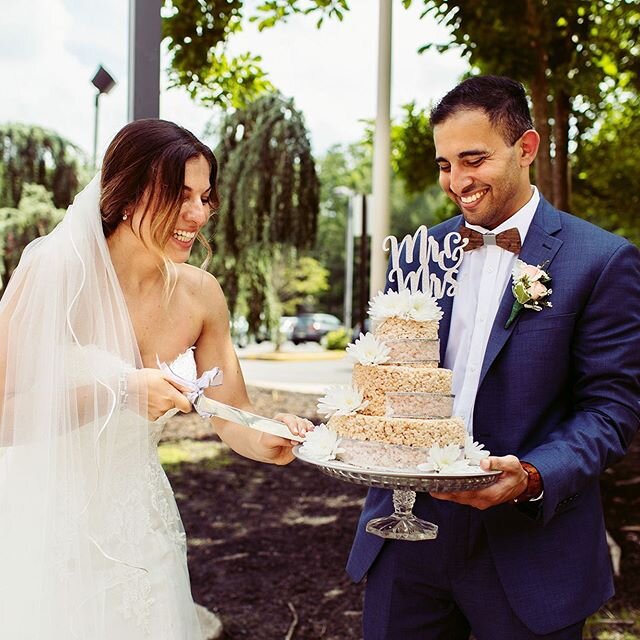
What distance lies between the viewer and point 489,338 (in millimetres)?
2465

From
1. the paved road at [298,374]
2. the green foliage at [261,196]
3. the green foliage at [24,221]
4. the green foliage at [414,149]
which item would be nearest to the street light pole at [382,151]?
the green foliage at [414,149]

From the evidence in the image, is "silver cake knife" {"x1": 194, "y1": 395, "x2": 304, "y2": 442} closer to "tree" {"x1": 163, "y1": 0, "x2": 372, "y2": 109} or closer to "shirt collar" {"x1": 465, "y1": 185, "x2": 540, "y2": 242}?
"shirt collar" {"x1": 465, "y1": 185, "x2": 540, "y2": 242}

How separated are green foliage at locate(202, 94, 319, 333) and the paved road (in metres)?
4.95

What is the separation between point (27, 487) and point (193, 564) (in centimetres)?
405

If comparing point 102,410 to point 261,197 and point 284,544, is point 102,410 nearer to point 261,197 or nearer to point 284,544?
point 284,544

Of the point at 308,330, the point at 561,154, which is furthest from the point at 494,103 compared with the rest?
the point at 308,330

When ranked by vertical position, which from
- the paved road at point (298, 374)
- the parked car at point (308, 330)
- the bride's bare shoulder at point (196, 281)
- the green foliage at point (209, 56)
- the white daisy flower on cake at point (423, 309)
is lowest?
the parked car at point (308, 330)

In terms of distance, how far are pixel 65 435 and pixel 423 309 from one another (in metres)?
1.17

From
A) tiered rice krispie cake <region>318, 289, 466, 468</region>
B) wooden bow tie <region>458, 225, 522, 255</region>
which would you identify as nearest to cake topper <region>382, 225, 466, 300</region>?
wooden bow tie <region>458, 225, 522, 255</region>

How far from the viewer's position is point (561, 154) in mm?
6590

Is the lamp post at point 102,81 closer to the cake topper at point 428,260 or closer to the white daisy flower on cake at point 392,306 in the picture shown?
the cake topper at point 428,260

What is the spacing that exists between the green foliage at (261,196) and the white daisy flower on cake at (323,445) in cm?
742

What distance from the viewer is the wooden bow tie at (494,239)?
2.56m

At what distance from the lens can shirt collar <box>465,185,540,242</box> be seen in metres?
2.62
